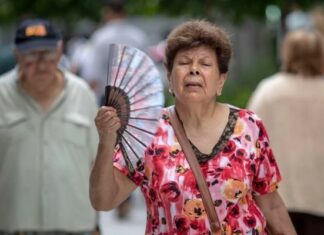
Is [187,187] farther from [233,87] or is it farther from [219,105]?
[233,87]

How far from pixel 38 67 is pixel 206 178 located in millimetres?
2246

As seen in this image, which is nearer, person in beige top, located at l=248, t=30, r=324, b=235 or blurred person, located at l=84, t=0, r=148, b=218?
person in beige top, located at l=248, t=30, r=324, b=235

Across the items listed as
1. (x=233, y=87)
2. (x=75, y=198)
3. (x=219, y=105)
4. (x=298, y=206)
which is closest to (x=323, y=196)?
(x=298, y=206)

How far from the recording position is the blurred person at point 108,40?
11297mm

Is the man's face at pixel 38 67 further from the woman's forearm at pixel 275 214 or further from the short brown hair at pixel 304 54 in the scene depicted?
the woman's forearm at pixel 275 214

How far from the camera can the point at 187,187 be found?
466 cm

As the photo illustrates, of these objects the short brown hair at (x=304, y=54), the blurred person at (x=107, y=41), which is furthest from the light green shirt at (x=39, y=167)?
the blurred person at (x=107, y=41)

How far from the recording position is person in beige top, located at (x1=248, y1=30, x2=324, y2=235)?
25.0 feet

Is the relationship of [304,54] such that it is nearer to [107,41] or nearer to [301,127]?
[301,127]

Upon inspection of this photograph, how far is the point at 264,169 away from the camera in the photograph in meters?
4.91

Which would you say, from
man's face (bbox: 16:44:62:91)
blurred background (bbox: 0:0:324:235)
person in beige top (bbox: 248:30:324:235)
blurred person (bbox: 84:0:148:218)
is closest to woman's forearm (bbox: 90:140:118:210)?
blurred background (bbox: 0:0:324:235)

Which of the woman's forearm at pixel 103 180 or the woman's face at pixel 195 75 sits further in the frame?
the woman's face at pixel 195 75

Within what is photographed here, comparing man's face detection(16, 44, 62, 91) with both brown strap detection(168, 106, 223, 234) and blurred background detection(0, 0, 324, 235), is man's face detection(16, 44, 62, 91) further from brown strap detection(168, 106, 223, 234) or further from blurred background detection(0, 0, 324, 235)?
brown strap detection(168, 106, 223, 234)

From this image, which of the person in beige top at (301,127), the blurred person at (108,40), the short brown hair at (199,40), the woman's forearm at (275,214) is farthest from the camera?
the blurred person at (108,40)
